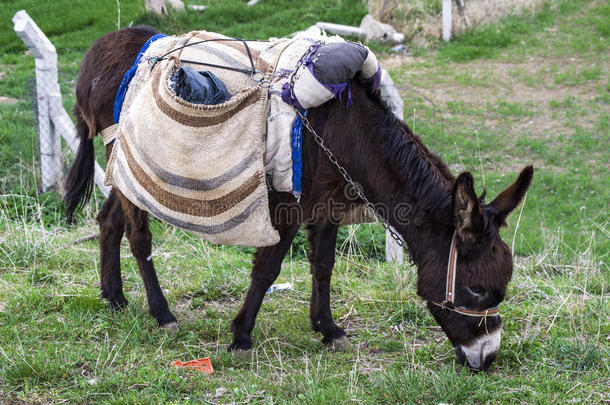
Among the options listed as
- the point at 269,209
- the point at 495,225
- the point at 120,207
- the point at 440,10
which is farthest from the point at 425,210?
the point at 440,10

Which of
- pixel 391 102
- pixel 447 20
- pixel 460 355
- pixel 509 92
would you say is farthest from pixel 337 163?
pixel 447 20

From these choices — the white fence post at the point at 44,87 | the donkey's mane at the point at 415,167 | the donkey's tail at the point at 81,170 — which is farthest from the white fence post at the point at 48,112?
the donkey's mane at the point at 415,167

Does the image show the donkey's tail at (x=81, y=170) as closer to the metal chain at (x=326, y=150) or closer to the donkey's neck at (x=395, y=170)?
the metal chain at (x=326, y=150)

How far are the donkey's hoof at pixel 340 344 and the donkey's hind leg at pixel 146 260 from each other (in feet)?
3.26

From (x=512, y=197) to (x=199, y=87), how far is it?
1.67 meters

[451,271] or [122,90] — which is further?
[122,90]

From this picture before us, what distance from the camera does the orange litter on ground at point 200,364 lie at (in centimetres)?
365

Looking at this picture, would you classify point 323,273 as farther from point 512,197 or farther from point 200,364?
point 512,197

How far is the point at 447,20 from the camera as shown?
460 inches

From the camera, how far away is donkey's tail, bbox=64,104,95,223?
4.64 meters

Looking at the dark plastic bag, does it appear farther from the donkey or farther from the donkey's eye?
the donkey's eye

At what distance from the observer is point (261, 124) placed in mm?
3451

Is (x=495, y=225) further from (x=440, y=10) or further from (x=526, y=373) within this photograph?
(x=440, y=10)

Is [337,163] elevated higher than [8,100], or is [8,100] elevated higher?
[337,163]
